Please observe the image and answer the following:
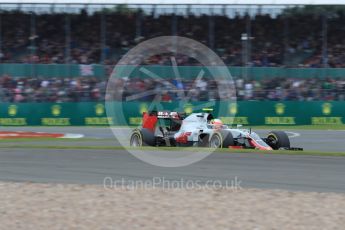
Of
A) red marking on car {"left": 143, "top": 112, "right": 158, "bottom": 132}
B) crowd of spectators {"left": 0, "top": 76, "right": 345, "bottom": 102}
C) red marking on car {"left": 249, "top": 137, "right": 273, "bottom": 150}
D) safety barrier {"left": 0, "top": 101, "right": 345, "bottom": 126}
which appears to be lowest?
red marking on car {"left": 249, "top": 137, "right": 273, "bottom": 150}

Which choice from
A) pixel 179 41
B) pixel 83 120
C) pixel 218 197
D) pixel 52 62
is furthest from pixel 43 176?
pixel 179 41

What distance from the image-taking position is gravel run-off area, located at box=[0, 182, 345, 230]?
784cm

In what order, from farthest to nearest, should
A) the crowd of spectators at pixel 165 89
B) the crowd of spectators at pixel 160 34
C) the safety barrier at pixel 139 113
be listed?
the crowd of spectators at pixel 160 34
the safety barrier at pixel 139 113
the crowd of spectators at pixel 165 89

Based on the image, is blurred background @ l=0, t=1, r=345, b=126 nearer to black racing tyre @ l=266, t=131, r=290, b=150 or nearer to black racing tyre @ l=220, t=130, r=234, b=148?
black racing tyre @ l=266, t=131, r=290, b=150

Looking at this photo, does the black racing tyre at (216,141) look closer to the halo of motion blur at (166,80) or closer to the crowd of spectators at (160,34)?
the halo of motion blur at (166,80)

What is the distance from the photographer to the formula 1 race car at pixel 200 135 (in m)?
17.3

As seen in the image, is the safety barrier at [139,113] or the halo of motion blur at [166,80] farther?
the safety barrier at [139,113]

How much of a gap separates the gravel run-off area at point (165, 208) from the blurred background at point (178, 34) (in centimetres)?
2065

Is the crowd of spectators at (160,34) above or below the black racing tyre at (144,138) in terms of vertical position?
above

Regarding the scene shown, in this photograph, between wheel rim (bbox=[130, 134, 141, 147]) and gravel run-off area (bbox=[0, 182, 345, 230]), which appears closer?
gravel run-off area (bbox=[0, 182, 345, 230])

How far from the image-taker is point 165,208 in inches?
340

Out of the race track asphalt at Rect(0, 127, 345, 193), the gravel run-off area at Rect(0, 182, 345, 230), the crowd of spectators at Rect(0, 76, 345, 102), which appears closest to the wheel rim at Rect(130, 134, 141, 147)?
the race track asphalt at Rect(0, 127, 345, 193)

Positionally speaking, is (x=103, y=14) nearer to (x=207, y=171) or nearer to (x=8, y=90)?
(x=8, y=90)

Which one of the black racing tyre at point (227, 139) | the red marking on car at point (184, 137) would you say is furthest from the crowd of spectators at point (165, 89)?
the black racing tyre at point (227, 139)
